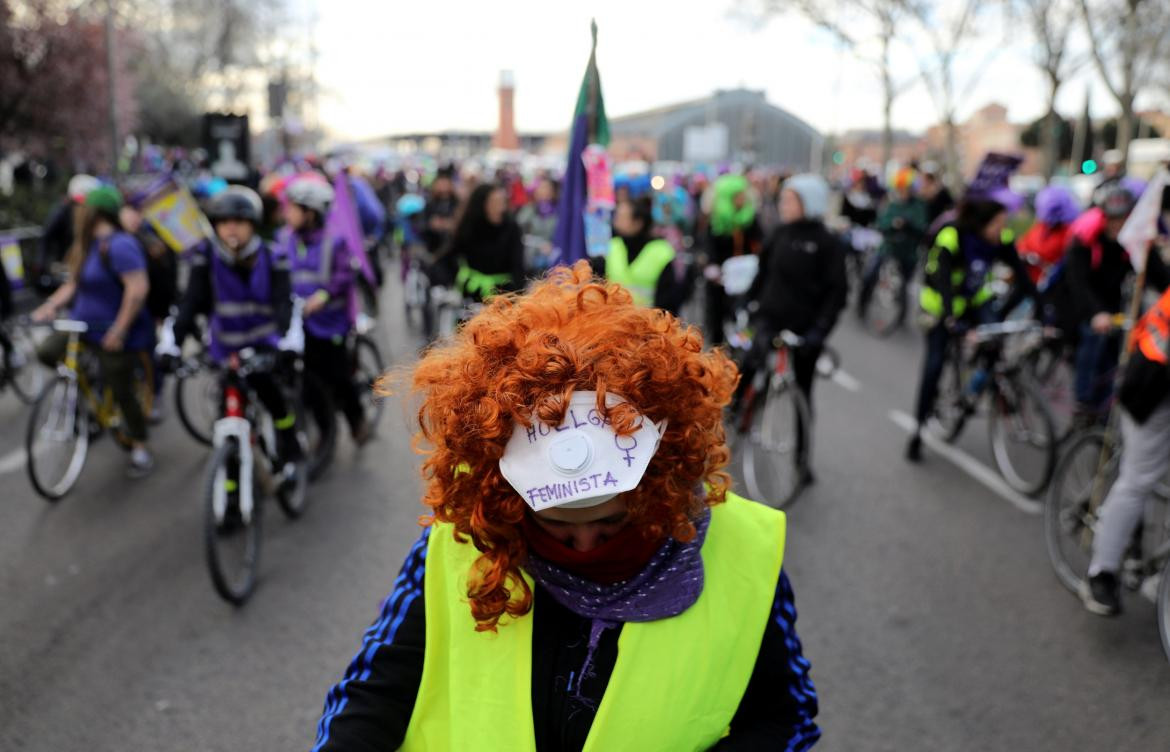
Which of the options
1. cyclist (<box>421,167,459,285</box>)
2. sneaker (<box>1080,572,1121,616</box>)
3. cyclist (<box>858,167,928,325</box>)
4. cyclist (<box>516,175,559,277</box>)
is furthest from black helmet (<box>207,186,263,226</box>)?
cyclist (<box>858,167,928,325</box>)

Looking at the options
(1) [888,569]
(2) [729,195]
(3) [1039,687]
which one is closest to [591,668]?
(3) [1039,687]

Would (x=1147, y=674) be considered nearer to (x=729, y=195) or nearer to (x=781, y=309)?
(x=781, y=309)

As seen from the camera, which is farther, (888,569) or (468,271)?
(468,271)

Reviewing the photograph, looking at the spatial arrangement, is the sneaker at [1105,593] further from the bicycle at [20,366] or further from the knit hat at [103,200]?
the bicycle at [20,366]

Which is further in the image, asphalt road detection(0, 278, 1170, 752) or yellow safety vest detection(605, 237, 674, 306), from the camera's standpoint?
yellow safety vest detection(605, 237, 674, 306)

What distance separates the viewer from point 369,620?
4.66 meters

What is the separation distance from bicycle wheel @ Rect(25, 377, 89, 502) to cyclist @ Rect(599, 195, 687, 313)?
3.53 m

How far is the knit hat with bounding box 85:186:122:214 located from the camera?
6.30m

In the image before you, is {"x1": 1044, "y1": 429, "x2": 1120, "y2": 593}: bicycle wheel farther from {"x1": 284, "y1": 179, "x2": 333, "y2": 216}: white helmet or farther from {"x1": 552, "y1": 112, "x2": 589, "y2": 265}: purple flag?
{"x1": 284, "y1": 179, "x2": 333, "y2": 216}: white helmet

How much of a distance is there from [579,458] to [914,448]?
20.5 ft

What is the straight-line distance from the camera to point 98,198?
20.7 feet

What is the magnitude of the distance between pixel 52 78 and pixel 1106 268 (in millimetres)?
19632

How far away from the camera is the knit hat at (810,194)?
6293mm

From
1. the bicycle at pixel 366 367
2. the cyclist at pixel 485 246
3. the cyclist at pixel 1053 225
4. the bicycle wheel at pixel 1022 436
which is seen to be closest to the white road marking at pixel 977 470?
the bicycle wheel at pixel 1022 436
